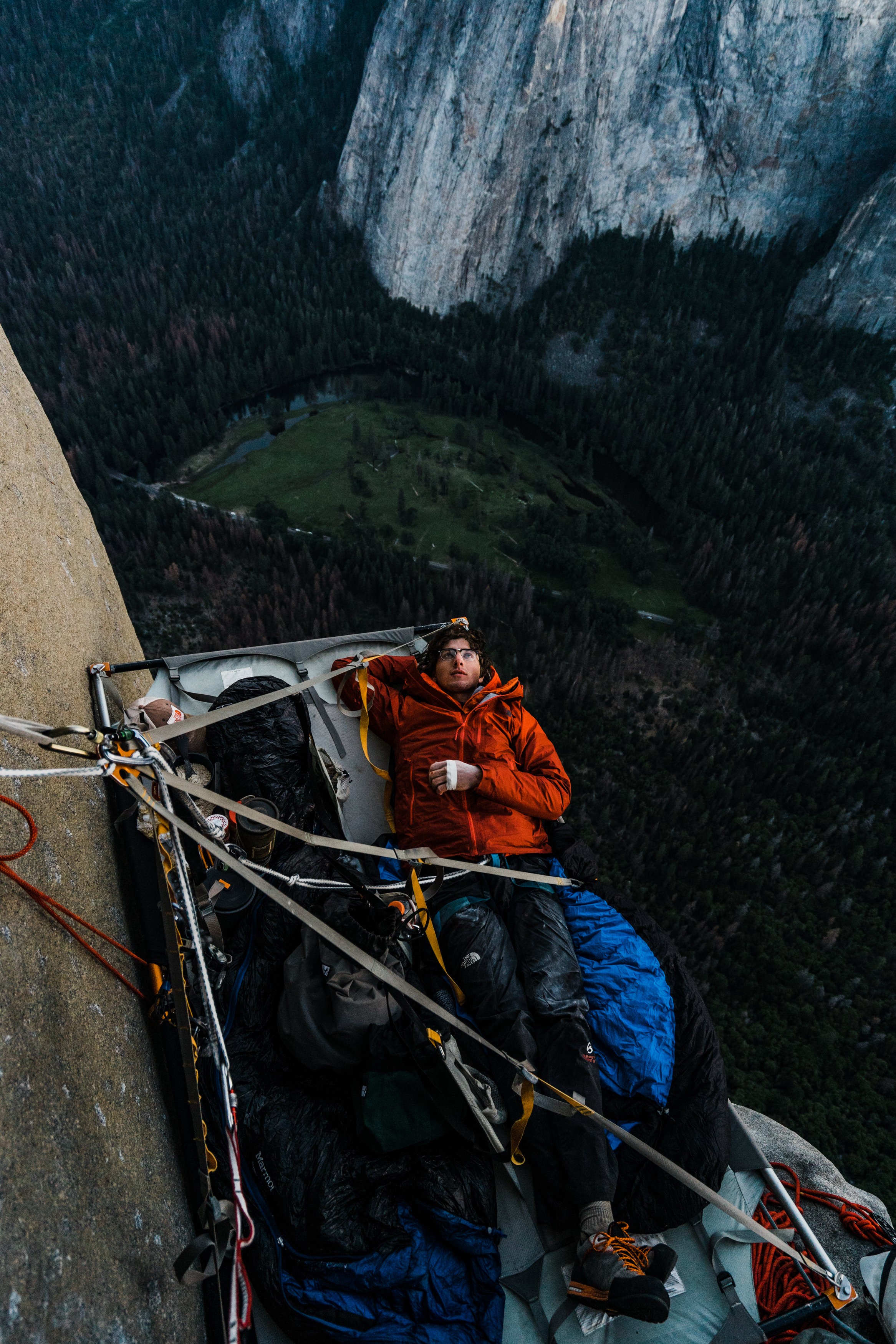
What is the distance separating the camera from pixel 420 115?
80.3 ft

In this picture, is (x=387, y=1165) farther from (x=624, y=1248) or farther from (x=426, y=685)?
(x=426, y=685)

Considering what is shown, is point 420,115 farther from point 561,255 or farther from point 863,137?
point 863,137

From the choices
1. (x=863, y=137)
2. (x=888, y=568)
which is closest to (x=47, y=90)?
(x=863, y=137)

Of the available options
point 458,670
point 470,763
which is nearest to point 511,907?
point 470,763

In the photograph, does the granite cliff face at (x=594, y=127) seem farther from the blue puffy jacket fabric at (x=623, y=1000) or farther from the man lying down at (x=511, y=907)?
the blue puffy jacket fabric at (x=623, y=1000)

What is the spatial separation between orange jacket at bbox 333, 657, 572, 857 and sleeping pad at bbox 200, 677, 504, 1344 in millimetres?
894

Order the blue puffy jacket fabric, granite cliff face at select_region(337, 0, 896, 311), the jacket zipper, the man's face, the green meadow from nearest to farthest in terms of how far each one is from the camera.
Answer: the blue puffy jacket fabric
the jacket zipper
the man's face
the green meadow
granite cliff face at select_region(337, 0, 896, 311)

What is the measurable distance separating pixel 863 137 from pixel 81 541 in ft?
108

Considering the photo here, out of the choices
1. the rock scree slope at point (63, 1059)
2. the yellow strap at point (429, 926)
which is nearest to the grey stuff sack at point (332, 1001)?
the yellow strap at point (429, 926)

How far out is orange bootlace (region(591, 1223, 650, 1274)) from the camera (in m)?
2.38

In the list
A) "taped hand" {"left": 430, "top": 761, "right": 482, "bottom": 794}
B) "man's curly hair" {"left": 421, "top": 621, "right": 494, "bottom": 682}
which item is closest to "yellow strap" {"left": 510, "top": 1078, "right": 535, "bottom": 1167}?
"taped hand" {"left": 430, "top": 761, "right": 482, "bottom": 794}

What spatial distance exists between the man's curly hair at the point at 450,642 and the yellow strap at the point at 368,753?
0.38 metres

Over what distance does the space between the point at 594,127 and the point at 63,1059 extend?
105ft

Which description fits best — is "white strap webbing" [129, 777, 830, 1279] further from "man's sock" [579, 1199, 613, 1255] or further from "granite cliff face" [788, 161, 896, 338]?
"granite cliff face" [788, 161, 896, 338]
